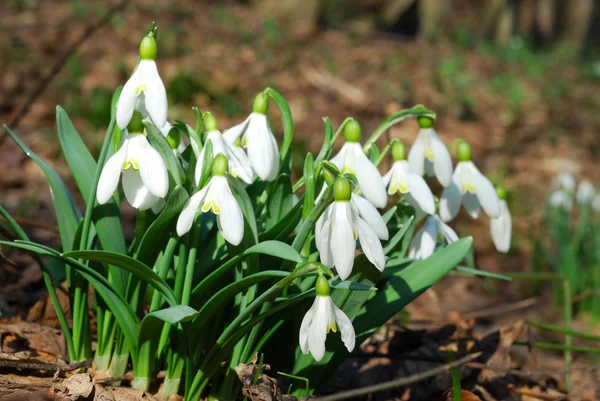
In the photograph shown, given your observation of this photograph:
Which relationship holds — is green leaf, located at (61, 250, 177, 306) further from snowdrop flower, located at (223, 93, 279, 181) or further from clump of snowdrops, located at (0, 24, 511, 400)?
snowdrop flower, located at (223, 93, 279, 181)

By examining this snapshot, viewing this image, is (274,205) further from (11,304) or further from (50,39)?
(50,39)

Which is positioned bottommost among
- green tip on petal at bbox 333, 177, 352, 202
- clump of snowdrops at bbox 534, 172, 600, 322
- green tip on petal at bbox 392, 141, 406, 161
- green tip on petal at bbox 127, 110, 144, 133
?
clump of snowdrops at bbox 534, 172, 600, 322

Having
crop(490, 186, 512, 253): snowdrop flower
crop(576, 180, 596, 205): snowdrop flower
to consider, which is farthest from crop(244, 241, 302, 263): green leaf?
crop(576, 180, 596, 205): snowdrop flower

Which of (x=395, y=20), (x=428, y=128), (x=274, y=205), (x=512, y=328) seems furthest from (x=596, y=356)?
(x=395, y=20)

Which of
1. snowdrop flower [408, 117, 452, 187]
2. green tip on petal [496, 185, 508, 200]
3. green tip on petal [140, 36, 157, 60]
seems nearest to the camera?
green tip on petal [140, 36, 157, 60]

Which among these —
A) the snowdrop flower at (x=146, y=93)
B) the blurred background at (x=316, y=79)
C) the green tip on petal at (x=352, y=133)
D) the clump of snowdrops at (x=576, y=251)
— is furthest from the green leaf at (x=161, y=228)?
the clump of snowdrops at (x=576, y=251)

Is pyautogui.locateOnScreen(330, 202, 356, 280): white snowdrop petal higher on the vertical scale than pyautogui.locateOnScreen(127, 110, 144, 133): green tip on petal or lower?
lower

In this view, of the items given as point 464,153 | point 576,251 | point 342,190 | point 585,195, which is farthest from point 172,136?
point 585,195
